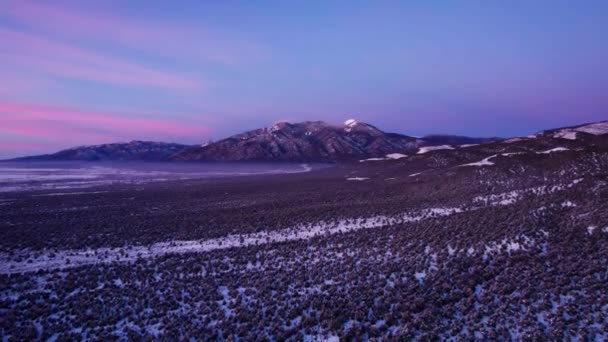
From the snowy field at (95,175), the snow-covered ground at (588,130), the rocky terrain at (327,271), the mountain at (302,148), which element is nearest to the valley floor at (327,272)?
the rocky terrain at (327,271)

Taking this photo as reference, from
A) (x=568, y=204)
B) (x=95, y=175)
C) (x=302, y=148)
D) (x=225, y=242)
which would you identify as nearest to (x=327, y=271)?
(x=225, y=242)

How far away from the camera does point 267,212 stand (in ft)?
99.3

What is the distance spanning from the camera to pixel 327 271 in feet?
47.4

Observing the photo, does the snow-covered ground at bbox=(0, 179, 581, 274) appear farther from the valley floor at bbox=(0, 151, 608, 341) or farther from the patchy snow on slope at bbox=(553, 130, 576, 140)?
the patchy snow on slope at bbox=(553, 130, 576, 140)

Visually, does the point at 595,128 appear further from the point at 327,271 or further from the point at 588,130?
the point at 327,271

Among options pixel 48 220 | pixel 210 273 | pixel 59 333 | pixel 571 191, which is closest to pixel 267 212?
pixel 210 273

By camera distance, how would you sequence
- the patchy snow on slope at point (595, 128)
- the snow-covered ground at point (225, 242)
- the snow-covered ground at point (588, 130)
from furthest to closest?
the patchy snow on slope at point (595, 128)
the snow-covered ground at point (588, 130)
the snow-covered ground at point (225, 242)

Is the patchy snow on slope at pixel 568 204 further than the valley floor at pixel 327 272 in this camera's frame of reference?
Yes

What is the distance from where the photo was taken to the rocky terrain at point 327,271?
33.3 ft

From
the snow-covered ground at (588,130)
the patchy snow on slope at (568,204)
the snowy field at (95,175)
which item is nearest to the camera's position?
the patchy snow on slope at (568,204)

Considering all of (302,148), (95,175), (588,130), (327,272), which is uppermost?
(302,148)

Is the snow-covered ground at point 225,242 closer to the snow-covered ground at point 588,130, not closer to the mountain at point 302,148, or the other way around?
the snow-covered ground at point 588,130

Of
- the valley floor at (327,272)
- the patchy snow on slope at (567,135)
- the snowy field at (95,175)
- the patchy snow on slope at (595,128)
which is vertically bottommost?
the valley floor at (327,272)

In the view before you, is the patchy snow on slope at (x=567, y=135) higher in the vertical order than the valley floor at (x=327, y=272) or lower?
higher
